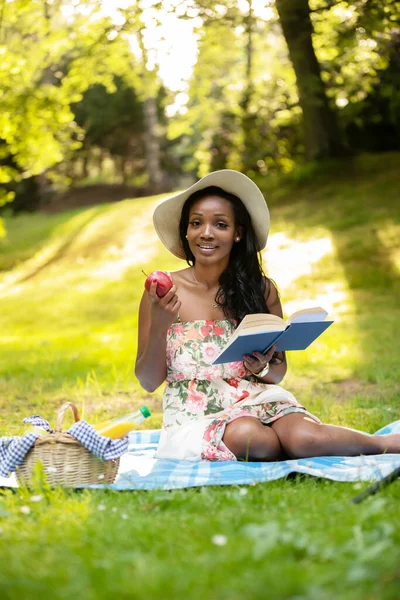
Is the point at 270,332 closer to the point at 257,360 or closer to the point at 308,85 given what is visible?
the point at 257,360

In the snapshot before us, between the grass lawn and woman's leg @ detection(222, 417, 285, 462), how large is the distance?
341 mm

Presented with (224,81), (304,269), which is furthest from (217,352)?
(224,81)

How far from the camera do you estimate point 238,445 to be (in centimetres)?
382

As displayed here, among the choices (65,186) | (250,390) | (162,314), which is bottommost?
(250,390)

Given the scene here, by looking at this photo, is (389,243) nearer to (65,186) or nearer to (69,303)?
(69,303)

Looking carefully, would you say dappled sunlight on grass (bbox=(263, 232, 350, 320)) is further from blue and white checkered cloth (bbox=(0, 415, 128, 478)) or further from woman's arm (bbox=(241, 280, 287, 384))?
blue and white checkered cloth (bbox=(0, 415, 128, 478))

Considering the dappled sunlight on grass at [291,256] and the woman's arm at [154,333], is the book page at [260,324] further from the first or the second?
the dappled sunlight on grass at [291,256]

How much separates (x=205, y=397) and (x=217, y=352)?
253 millimetres

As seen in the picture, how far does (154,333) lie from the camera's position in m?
3.83

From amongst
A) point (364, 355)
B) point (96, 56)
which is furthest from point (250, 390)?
point (96, 56)

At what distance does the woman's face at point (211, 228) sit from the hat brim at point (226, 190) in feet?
0.28

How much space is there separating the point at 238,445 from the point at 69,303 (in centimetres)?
792

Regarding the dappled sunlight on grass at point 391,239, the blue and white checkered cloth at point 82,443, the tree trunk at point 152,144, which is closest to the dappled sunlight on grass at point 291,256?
the dappled sunlight on grass at point 391,239

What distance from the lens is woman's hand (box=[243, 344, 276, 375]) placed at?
3.84m
